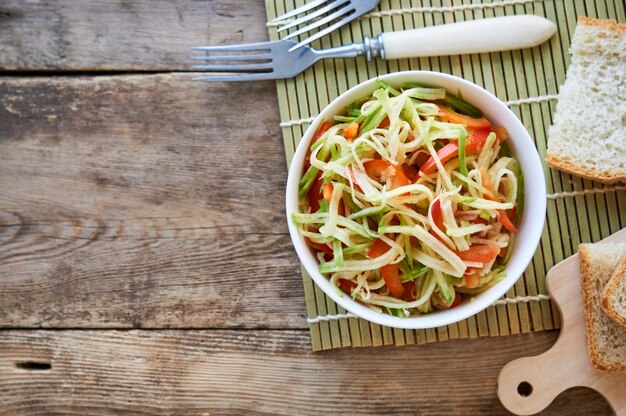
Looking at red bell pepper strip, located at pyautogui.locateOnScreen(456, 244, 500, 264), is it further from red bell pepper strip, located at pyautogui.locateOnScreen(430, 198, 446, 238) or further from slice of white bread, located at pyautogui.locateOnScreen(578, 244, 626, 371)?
slice of white bread, located at pyautogui.locateOnScreen(578, 244, 626, 371)

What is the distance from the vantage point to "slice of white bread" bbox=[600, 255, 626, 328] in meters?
2.02

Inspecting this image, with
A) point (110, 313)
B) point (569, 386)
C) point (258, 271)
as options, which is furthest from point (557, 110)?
point (110, 313)

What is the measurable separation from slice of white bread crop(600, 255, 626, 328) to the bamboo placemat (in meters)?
0.17

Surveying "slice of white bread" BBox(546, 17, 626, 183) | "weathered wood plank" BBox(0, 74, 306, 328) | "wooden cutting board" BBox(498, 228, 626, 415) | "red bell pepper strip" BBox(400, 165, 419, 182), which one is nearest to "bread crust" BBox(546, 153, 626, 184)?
"slice of white bread" BBox(546, 17, 626, 183)

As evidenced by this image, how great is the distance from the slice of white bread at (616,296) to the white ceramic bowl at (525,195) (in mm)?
371

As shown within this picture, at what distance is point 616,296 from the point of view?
2029 millimetres

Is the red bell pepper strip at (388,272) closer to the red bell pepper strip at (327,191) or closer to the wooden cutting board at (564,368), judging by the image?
the red bell pepper strip at (327,191)

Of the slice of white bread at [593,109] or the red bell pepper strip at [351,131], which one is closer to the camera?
the red bell pepper strip at [351,131]

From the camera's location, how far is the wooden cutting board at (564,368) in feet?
6.91

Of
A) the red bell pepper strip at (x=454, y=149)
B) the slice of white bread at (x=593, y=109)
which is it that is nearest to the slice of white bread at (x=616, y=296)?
the slice of white bread at (x=593, y=109)

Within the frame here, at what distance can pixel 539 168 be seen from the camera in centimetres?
182

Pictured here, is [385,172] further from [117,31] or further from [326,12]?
[117,31]

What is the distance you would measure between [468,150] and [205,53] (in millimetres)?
990

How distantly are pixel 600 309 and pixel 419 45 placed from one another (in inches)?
40.6
